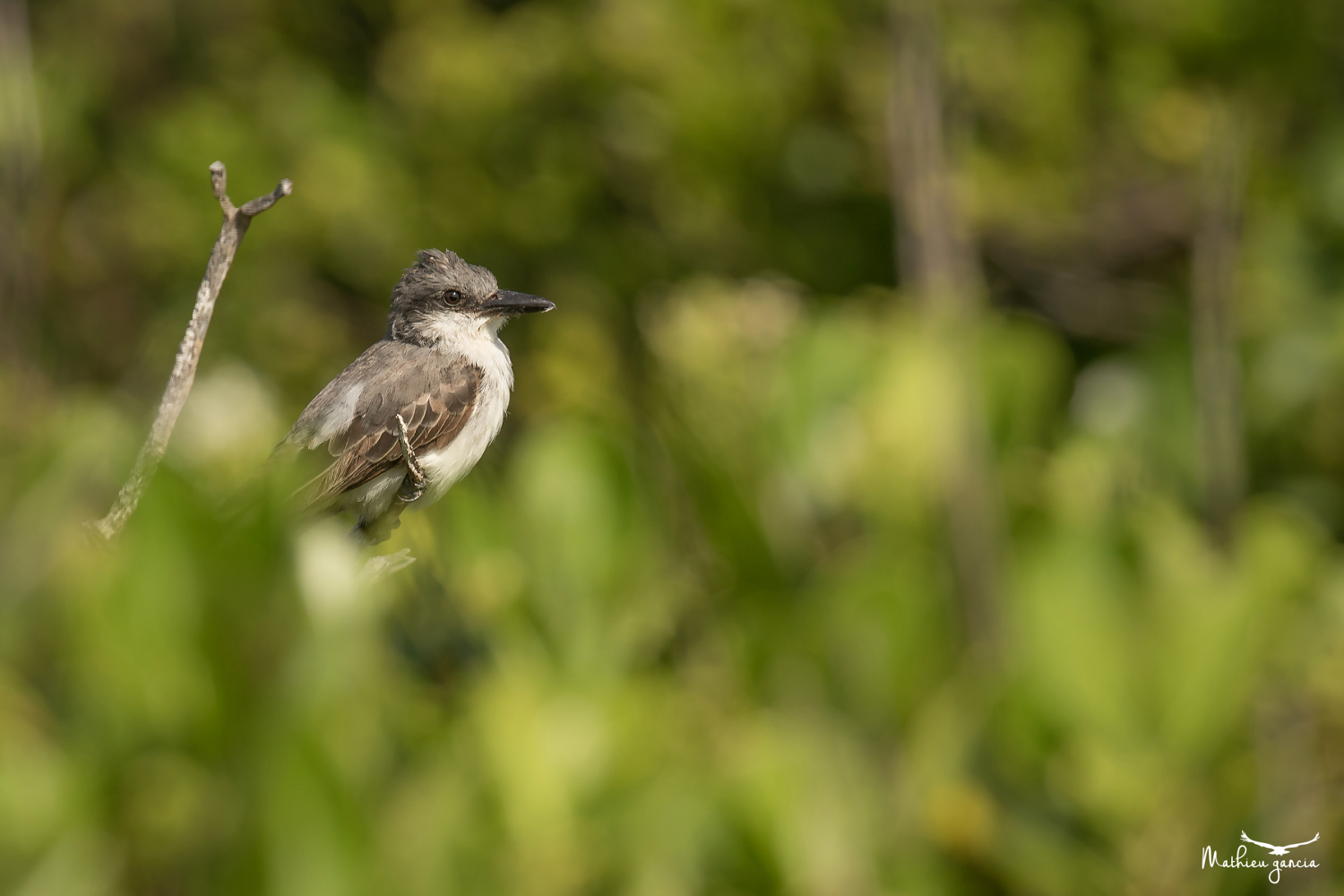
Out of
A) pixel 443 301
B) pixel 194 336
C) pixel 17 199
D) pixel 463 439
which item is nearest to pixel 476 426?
pixel 463 439

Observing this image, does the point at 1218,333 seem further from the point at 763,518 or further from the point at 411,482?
the point at 411,482

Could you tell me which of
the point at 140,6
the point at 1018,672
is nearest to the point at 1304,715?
the point at 1018,672

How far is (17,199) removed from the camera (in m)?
4.97

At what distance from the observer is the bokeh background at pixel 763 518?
2.38 meters

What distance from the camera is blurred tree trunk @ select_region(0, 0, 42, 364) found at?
463cm

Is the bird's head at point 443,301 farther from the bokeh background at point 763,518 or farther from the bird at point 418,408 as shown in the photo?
the bokeh background at point 763,518

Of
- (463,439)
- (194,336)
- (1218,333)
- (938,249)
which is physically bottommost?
(194,336)

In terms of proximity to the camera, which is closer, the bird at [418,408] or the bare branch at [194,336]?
the bare branch at [194,336]

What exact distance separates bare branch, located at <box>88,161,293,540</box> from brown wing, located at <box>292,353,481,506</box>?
1.35 meters

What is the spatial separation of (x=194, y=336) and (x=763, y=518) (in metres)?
2.33

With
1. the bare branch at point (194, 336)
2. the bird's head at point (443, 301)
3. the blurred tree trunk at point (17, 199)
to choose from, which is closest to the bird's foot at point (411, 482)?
the bird's head at point (443, 301)

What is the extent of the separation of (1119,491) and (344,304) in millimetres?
5287

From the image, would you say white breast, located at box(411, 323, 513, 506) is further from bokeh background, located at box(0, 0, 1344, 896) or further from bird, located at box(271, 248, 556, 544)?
bokeh background, located at box(0, 0, 1344, 896)

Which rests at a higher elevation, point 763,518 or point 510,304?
point 510,304
